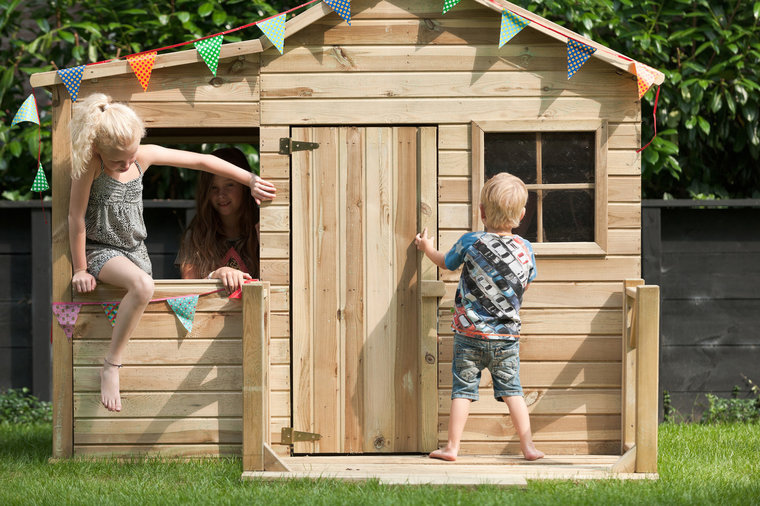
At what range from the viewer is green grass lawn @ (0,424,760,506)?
13.0 feet

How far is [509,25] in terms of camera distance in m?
4.86

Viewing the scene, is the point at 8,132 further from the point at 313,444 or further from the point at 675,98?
the point at 675,98

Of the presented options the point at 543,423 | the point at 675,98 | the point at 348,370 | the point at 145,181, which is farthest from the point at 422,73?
the point at 145,181

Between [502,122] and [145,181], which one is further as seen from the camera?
[145,181]

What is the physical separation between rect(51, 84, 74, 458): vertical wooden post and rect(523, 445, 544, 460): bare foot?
251cm

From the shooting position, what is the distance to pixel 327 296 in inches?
198

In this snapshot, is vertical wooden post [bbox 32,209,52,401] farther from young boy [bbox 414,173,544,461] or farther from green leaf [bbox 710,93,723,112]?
green leaf [bbox 710,93,723,112]

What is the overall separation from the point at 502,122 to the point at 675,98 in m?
2.55

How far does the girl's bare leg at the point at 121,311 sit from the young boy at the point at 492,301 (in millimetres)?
1562

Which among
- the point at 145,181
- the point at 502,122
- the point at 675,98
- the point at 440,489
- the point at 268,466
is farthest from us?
the point at 145,181

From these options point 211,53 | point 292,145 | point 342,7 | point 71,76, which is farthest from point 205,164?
point 342,7

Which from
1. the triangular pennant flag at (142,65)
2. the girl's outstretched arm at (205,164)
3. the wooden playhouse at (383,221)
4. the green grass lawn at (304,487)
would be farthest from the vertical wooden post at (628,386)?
the triangular pennant flag at (142,65)

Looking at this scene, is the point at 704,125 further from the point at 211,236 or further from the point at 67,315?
the point at 67,315

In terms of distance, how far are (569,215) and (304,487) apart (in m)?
2.10
